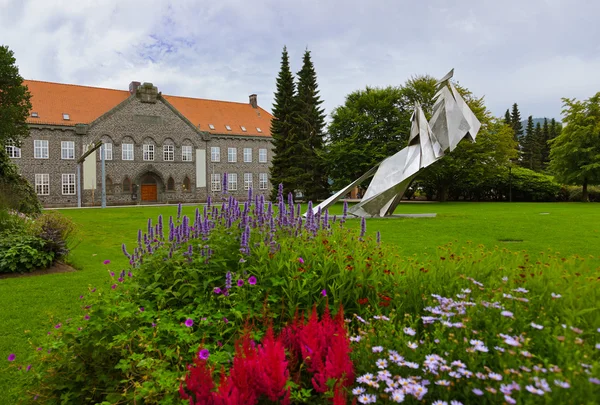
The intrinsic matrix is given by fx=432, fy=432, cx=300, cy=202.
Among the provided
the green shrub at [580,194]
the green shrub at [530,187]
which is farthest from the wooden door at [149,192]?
the green shrub at [580,194]

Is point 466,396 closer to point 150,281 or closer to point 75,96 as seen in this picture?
point 150,281

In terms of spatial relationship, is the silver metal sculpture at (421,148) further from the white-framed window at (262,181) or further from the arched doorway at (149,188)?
the white-framed window at (262,181)

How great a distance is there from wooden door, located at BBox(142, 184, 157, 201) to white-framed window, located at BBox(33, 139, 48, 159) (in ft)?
33.1

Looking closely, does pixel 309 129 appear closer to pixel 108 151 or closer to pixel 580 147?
pixel 108 151

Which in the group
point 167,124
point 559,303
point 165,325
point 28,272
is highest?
point 167,124

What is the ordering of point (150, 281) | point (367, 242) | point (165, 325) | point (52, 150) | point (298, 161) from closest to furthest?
point (165, 325) → point (150, 281) → point (367, 242) → point (298, 161) → point (52, 150)

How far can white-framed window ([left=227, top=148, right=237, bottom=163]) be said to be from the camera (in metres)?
54.8

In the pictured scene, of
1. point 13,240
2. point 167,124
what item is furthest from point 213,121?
point 13,240

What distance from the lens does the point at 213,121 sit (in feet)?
182

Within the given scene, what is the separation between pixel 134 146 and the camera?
47.6 m

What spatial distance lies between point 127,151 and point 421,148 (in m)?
37.8

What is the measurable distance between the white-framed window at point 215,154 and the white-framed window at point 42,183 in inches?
701

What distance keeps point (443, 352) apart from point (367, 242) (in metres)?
2.74

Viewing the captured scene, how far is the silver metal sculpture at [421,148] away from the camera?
17328 mm
